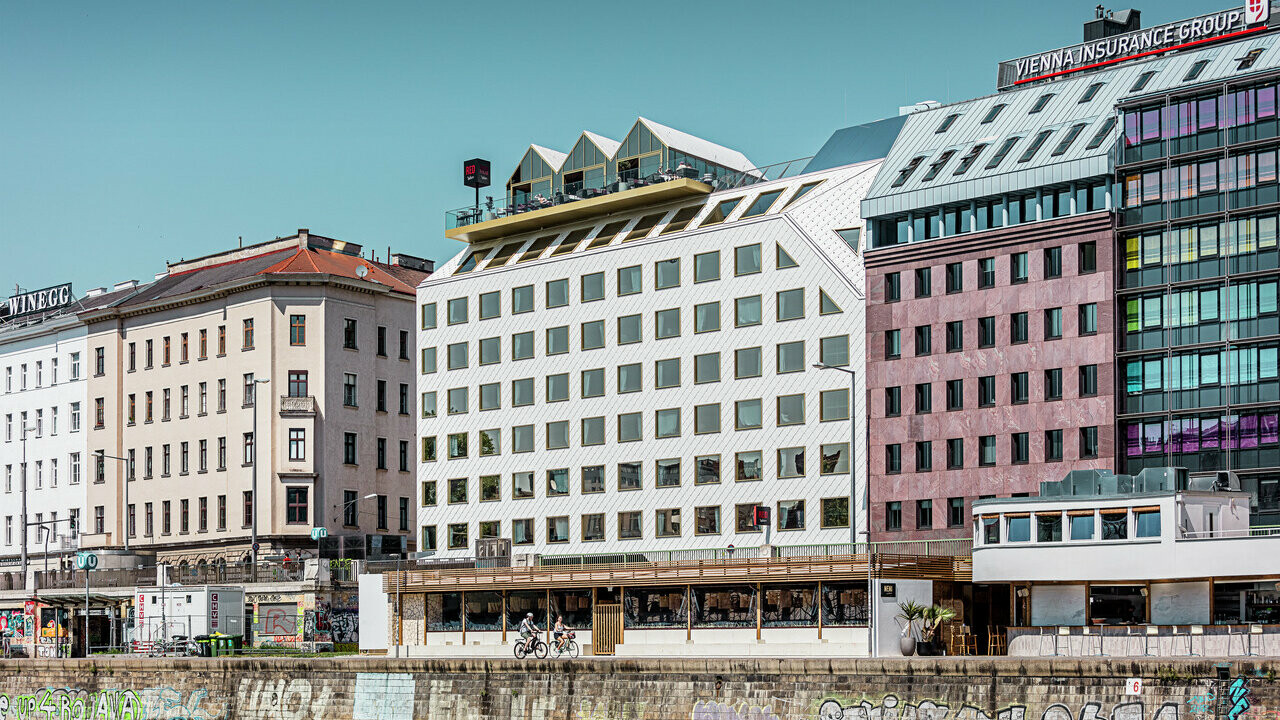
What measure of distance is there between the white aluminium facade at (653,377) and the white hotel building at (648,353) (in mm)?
109

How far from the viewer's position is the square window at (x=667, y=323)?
99.8m

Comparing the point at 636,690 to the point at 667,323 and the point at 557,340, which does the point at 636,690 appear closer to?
the point at 667,323

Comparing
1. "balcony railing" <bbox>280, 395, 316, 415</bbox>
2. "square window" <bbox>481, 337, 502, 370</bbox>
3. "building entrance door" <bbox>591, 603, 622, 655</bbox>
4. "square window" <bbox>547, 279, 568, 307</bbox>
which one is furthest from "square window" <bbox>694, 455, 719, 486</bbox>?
"balcony railing" <bbox>280, 395, 316, 415</bbox>

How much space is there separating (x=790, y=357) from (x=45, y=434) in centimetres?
6243

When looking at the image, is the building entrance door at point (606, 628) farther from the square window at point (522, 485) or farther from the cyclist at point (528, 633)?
the square window at point (522, 485)

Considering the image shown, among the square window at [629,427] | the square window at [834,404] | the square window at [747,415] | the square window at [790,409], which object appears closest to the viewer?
the square window at [834,404]

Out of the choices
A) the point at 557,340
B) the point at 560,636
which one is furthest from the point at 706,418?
the point at 560,636

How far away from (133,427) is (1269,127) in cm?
7741

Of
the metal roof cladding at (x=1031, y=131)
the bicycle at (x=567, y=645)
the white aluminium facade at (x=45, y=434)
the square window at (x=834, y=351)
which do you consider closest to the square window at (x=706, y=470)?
the square window at (x=834, y=351)

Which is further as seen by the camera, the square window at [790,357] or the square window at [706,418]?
the square window at [706,418]

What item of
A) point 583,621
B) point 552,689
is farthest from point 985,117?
point 552,689

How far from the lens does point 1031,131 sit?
299 ft

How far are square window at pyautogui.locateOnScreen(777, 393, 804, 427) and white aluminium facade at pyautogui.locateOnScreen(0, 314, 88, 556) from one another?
5580 cm

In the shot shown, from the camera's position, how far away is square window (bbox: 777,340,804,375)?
94.3 metres
